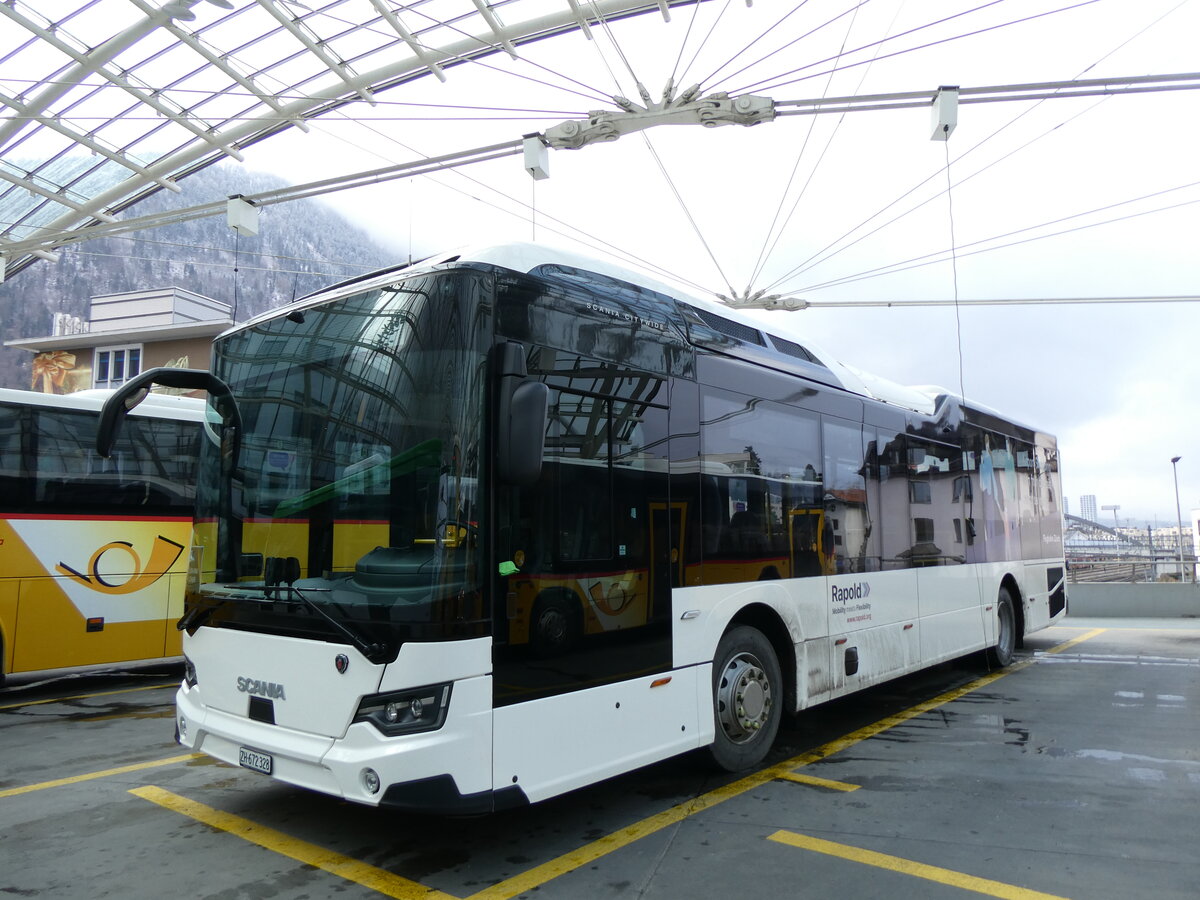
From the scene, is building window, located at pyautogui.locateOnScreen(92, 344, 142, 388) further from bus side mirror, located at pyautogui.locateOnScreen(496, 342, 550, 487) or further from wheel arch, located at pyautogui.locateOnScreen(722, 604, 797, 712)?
bus side mirror, located at pyautogui.locateOnScreen(496, 342, 550, 487)

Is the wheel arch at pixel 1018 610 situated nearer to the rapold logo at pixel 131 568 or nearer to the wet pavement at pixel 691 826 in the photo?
the wet pavement at pixel 691 826

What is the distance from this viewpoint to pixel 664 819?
16.0 feet

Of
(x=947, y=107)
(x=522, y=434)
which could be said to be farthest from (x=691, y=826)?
(x=947, y=107)

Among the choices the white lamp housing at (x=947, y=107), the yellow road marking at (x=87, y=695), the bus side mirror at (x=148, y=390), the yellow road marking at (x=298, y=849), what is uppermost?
the white lamp housing at (x=947, y=107)

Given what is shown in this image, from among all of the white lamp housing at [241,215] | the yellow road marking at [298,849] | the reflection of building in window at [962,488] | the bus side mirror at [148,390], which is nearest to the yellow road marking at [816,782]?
the yellow road marking at [298,849]

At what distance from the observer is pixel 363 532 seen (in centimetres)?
411

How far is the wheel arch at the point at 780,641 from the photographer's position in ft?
19.9

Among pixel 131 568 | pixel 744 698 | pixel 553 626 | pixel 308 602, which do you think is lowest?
pixel 744 698

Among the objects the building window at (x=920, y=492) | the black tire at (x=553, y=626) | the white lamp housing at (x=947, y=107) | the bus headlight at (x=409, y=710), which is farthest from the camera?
the white lamp housing at (x=947, y=107)

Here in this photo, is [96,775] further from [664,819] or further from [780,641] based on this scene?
[780,641]

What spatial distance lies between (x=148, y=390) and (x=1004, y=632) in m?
10.5

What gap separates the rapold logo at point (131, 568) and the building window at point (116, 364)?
4028 cm

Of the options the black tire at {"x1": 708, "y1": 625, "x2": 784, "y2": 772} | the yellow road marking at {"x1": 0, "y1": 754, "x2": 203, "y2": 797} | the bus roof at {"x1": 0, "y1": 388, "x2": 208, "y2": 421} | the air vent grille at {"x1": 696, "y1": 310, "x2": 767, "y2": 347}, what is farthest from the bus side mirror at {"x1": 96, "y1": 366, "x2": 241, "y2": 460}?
the bus roof at {"x1": 0, "y1": 388, "x2": 208, "y2": 421}

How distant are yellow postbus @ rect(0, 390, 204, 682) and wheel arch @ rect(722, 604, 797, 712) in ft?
23.8
